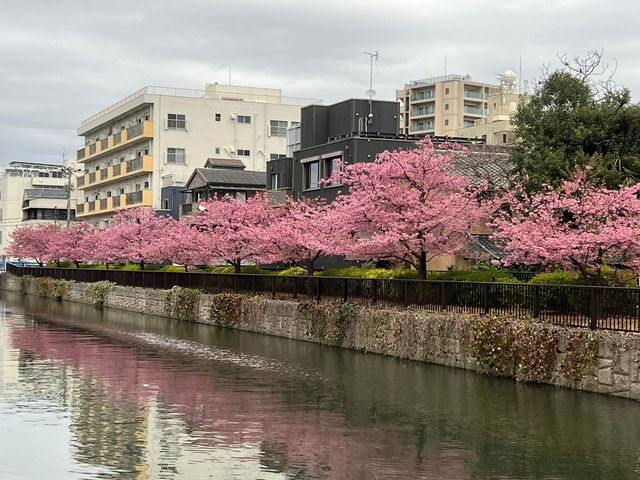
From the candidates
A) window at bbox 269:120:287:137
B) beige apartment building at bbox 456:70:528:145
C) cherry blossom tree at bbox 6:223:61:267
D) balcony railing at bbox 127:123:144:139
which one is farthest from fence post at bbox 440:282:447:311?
Result: cherry blossom tree at bbox 6:223:61:267

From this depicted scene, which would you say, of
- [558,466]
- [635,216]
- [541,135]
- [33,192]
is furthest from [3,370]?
[33,192]

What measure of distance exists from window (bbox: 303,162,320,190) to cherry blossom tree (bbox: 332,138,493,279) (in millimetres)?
18992

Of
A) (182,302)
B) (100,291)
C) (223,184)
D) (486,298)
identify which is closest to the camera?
(486,298)

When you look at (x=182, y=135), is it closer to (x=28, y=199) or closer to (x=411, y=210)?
(x=28, y=199)

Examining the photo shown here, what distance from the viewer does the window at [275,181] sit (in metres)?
56.4

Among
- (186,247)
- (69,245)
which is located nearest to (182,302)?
(186,247)

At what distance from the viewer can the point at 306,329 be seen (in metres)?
31.1

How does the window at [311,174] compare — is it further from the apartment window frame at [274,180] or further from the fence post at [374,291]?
the fence post at [374,291]

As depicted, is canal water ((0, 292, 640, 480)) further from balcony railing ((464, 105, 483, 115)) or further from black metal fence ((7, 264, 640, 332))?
balcony railing ((464, 105, 483, 115))

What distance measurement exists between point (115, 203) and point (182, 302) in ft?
146

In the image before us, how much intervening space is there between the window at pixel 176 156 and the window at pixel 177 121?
1949mm

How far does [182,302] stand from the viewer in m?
42.3

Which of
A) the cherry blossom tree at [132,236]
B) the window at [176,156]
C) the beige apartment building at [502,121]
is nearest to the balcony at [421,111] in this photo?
the beige apartment building at [502,121]

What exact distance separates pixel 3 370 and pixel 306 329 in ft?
37.3
